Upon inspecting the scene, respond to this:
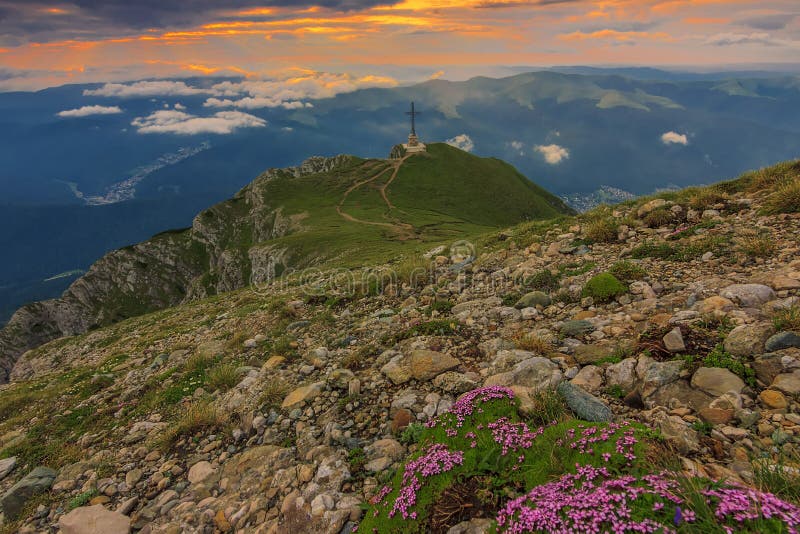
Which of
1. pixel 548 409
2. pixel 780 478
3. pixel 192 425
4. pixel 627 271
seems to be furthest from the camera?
pixel 627 271

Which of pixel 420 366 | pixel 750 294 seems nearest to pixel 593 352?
pixel 750 294

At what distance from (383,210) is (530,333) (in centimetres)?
9529

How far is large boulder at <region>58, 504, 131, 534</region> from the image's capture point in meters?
6.07

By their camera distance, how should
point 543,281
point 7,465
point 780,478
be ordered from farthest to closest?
point 543,281 → point 7,465 → point 780,478

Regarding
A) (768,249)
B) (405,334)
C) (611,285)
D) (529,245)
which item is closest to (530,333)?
(611,285)

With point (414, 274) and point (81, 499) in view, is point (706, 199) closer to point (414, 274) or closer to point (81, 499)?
point (414, 274)

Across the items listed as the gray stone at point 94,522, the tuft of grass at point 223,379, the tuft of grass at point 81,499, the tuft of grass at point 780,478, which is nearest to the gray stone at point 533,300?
the tuft of grass at point 780,478

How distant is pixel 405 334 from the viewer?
32.6ft

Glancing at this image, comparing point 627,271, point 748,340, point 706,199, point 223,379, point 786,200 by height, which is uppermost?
point 786,200

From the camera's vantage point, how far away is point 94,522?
6.21 m

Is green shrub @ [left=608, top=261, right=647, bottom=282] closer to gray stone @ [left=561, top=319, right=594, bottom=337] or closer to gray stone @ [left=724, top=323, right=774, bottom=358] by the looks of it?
gray stone @ [left=561, top=319, right=594, bottom=337]

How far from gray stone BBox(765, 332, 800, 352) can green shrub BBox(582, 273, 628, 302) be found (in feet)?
11.4

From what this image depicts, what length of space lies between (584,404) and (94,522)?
310 inches

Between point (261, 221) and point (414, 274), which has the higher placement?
point (414, 274)
